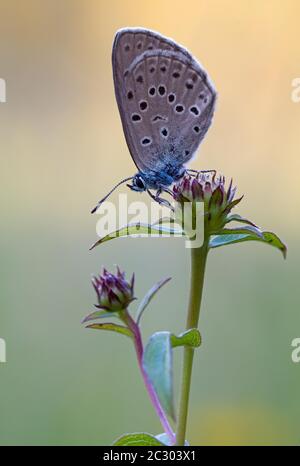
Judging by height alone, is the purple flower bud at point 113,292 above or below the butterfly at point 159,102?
below

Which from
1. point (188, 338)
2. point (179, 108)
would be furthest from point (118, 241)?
point (188, 338)

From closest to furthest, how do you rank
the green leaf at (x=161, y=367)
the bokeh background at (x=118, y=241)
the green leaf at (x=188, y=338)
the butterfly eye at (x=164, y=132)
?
the green leaf at (x=161, y=367)
the green leaf at (x=188, y=338)
the butterfly eye at (x=164, y=132)
the bokeh background at (x=118, y=241)

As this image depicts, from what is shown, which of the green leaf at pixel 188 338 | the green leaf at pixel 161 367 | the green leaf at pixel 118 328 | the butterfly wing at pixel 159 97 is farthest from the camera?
the butterfly wing at pixel 159 97

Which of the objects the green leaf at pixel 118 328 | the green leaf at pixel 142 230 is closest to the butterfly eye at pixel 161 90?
the green leaf at pixel 142 230

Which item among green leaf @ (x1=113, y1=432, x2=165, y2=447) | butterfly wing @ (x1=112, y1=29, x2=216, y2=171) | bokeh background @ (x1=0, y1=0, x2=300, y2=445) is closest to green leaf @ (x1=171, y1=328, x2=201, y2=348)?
green leaf @ (x1=113, y1=432, x2=165, y2=447)

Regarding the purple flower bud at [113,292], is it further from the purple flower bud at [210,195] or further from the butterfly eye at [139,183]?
the butterfly eye at [139,183]

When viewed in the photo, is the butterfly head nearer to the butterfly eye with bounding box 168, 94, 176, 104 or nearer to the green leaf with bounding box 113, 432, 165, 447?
the butterfly eye with bounding box 168, 94, 176, 104
